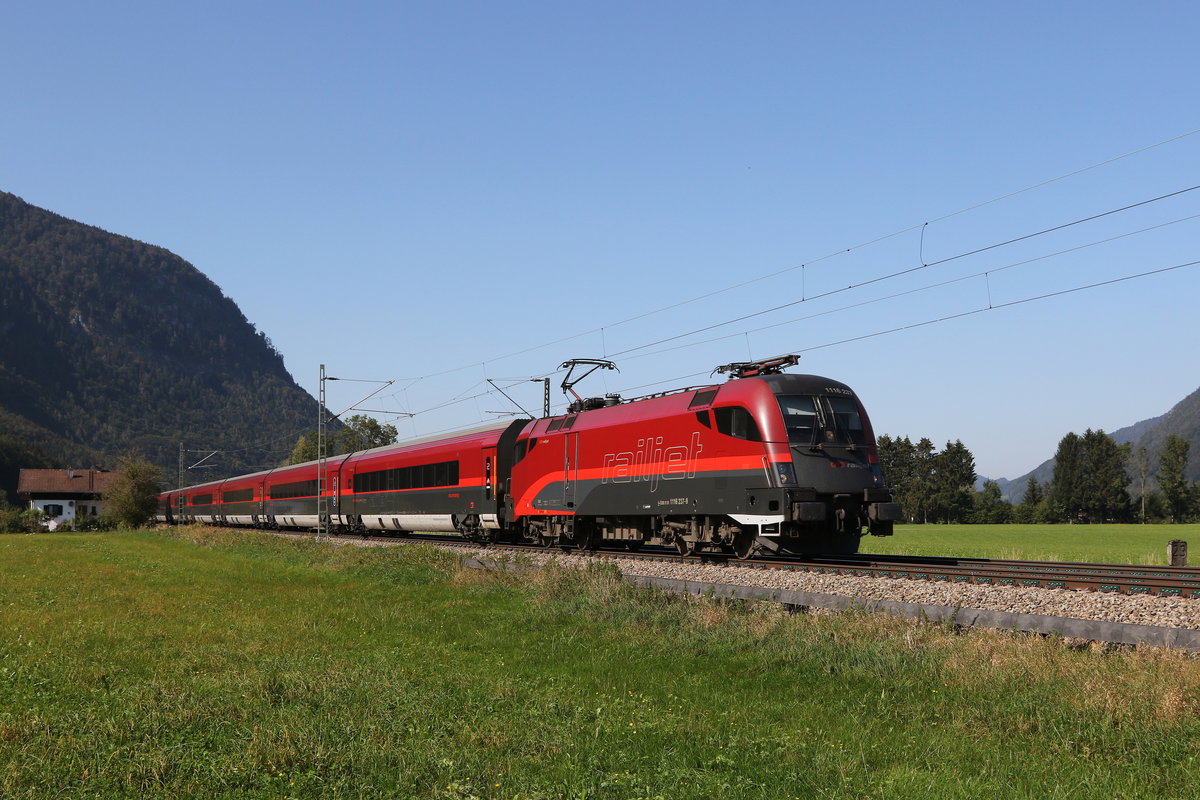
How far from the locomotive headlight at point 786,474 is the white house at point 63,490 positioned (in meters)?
121

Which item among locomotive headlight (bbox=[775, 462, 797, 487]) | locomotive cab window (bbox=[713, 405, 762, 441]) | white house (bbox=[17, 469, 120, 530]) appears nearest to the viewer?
locomotive headlight (bbox=[775, 462, 797, 487])

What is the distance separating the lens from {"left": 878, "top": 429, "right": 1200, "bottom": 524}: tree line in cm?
12875

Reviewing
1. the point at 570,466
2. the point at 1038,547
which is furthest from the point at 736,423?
the point at 1038,547

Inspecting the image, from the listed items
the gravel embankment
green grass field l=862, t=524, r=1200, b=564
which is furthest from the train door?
green grass field l=862, t=524, r=1200, b=564

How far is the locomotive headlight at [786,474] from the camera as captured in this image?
66.4ft

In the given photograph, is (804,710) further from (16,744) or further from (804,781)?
(16,744)

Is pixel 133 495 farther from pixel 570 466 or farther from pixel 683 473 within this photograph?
pixel 683 473

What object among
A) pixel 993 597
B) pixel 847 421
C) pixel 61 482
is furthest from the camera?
pixel 61 482

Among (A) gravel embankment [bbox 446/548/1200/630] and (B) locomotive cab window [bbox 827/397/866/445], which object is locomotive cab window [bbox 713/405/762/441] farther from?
(A) gravel embankment [bbox 446/548/1200/630]

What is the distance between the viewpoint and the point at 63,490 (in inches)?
4953

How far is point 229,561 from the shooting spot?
104 feet

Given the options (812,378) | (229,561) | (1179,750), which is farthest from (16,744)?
(229,561)

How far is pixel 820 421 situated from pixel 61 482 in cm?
13170

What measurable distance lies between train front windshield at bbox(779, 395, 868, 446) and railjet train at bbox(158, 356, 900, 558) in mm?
27
